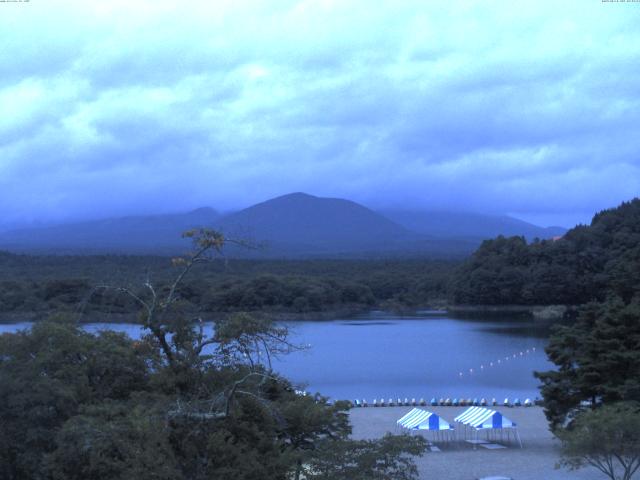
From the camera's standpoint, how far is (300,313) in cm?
5722

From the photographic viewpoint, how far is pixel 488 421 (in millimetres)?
17188

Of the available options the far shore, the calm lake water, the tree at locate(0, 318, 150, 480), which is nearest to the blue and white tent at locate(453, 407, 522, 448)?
the calm lake water

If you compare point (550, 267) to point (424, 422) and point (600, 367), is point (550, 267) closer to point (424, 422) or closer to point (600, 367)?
point (424, 422)

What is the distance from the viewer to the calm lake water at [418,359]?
27938 mm

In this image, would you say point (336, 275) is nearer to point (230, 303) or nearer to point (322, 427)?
point (230, 303)

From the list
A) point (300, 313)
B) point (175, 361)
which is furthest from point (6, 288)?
point (175, 361)

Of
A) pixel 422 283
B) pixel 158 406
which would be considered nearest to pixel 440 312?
pixel 422 283

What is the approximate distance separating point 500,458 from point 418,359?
1887 cm

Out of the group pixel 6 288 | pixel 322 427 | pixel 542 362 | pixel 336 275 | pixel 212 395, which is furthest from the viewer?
pixel 336 275

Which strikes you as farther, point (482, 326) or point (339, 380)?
point (482, 326)

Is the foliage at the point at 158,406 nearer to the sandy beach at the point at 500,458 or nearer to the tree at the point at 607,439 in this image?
the tree at the point at 607,439

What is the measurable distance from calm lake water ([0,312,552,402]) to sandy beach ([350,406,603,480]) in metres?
2.36

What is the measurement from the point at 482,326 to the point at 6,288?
29.4m

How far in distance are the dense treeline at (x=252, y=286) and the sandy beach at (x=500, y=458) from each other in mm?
26857
